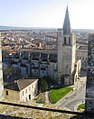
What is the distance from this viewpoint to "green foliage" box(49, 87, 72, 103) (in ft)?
89.6

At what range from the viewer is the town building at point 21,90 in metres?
24.5

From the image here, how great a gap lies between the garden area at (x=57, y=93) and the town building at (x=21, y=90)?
255 centimetres

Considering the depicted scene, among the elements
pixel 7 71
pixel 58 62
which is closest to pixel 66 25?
pixel 58 62

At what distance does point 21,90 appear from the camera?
25359mm

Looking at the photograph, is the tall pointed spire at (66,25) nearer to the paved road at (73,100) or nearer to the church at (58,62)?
the church at (58,62)

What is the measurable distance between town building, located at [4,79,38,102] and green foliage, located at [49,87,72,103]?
2572 mm

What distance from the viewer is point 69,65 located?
3634 cm

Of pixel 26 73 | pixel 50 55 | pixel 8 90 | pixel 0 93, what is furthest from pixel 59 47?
pixel 0 93

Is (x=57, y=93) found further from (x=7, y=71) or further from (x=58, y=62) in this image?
(x=7, y=71)

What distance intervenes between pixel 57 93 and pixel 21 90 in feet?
21.1

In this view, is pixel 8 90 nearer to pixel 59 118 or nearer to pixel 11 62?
pixel 11 62

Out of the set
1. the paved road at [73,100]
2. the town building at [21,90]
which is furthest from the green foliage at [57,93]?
the town building at [21,90]

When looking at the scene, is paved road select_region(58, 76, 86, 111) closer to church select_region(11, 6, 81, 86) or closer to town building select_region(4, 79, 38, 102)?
town building select_region(4, 79, 38, 102)

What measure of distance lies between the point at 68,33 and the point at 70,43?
5.58ft
